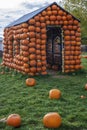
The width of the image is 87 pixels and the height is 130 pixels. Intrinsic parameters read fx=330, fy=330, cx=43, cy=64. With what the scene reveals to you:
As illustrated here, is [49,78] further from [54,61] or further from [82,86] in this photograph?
[54,61]

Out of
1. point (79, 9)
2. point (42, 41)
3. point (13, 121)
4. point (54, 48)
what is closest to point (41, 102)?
point (13, 121)

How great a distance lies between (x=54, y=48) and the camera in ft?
68.3

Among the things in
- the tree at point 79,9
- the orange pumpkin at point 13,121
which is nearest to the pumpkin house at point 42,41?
the orange pumpkin at point 13,121

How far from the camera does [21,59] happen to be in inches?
682

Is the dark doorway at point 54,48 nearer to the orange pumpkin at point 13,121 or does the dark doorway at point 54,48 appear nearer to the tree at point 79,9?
the orange pumpkin at point 13,121

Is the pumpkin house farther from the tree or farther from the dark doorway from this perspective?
the tree

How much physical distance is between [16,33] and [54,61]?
10.7ft

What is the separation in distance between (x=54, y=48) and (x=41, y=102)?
1068cm

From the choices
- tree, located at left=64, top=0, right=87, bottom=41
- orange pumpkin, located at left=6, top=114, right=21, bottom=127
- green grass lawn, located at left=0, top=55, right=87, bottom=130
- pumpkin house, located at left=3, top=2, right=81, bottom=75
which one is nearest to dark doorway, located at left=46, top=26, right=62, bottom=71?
pumpkin house, located at left=3, top=2, right=81, bottom=75

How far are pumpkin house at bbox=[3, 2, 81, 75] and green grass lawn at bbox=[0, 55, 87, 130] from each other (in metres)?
1.55

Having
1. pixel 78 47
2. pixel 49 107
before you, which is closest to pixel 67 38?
pixel 78 47

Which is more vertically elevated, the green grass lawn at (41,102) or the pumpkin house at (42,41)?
the pumpkin house at (42,41)

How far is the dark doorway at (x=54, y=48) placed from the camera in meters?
19.8

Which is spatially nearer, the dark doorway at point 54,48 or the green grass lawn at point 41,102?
the green grass lawn at point 41,102
